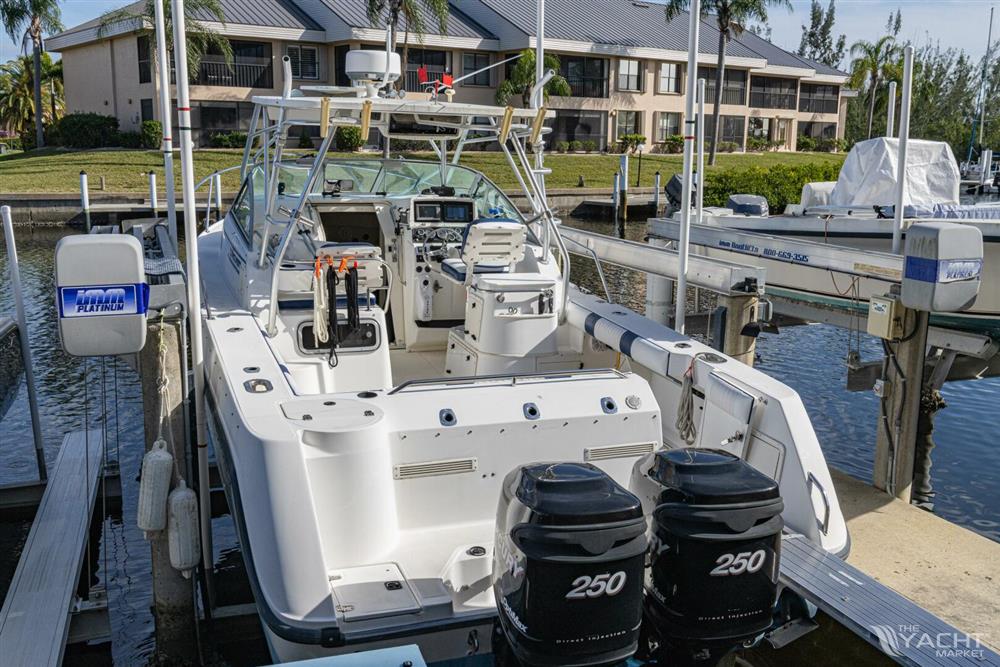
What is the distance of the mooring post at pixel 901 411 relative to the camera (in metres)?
6.44

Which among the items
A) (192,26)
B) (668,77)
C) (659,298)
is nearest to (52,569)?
(659,298)

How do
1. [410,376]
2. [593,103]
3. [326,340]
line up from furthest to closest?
[593,103], [410,376], [326,340]

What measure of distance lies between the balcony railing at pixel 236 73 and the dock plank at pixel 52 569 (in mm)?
28475

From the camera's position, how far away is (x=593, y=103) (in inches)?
1547

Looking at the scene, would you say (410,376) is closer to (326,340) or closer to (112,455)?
(326,340)

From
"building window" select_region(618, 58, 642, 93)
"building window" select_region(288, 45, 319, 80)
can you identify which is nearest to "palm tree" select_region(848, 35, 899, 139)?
"building window" select_region(618, 58, 642, 93)

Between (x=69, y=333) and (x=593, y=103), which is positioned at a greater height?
(x=593, y=103)

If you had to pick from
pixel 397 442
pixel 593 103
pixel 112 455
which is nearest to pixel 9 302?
pixel 112 455

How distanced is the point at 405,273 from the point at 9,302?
9676mm

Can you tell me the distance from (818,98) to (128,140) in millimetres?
34727

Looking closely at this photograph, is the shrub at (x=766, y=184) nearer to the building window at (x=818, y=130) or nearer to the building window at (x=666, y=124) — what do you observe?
the building window at (x=666, y=124)

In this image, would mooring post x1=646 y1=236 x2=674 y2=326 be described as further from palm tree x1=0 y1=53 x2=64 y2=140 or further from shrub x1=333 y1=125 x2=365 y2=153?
palm tree x1=0 y1=53 x2=64 y2=140

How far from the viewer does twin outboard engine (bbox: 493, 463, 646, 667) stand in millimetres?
2848

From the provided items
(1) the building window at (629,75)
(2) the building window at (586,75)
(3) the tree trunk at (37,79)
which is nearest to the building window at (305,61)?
(3) the tree trunk at (37,79)
